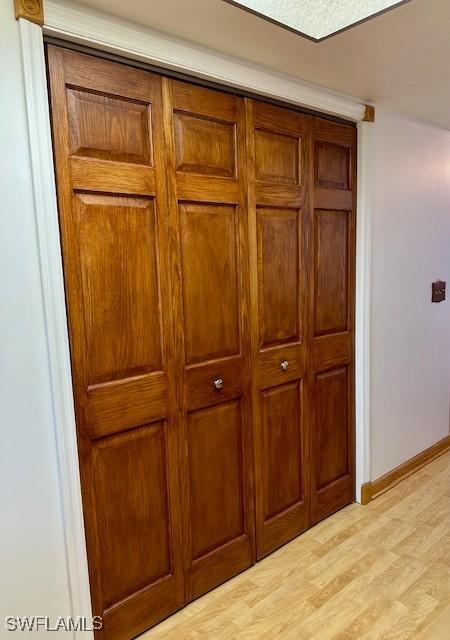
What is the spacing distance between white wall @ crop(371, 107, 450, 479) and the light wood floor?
0.39m

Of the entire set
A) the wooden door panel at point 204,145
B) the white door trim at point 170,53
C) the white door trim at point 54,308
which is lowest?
the white door trim at point 54,308

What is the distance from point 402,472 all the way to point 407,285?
45.6 inches

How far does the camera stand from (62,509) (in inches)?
53.5

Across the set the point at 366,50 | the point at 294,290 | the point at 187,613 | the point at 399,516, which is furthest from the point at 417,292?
the point at 187,613

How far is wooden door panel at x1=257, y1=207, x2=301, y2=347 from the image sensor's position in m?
1.89

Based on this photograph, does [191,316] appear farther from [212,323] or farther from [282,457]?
[282,457]

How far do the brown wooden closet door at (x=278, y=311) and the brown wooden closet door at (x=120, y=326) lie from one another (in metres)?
0.45

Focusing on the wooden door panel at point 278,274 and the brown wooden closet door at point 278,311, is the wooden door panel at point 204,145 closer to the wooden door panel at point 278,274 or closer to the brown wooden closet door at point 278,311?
the brown wooden closet door at point 278,311

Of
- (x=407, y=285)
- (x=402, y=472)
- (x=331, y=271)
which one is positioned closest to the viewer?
(x=331, y=271)

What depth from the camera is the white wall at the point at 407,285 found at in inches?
92.6

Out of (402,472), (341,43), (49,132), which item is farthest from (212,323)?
(402,472)

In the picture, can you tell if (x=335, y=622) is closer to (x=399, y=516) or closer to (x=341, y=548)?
(x=341, y=548)

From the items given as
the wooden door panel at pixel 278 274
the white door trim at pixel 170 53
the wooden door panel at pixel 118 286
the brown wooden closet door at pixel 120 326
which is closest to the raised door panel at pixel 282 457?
the wooden door panel at pixel 278 274

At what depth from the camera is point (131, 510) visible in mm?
1556
